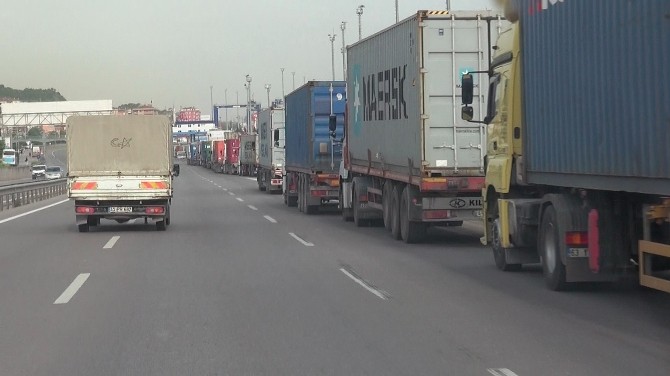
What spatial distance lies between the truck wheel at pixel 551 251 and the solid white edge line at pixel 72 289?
6013 mm

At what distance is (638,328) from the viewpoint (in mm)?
9766

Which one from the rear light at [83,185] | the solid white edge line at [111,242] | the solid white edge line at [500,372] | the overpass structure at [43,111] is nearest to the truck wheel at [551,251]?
the solid white edge line at [500,372]

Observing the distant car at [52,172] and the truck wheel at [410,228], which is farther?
the distant car at [52,172]

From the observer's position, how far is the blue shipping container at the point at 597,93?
9.27 metres

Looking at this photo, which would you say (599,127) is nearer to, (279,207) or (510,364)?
(510,364)

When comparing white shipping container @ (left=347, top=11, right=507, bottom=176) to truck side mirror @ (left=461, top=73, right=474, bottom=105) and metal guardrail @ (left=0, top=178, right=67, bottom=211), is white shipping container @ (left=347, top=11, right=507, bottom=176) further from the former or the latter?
metal guardrail @ (left=0, top=178, right=67, bottom=211)

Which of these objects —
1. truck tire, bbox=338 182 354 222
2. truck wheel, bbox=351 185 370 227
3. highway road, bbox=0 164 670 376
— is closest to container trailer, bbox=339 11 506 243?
highway road, bbox=0 164 670 376

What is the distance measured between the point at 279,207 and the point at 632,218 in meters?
23.8

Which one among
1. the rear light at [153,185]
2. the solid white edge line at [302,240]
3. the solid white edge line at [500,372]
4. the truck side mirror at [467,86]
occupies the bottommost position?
the solid white edge line at [302,240]

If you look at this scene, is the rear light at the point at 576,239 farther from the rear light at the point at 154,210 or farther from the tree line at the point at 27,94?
the tree line at the point at 27,94

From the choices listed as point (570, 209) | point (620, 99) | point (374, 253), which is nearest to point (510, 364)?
point (620, 99)

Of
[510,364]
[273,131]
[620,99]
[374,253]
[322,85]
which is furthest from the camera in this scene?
[273,131]

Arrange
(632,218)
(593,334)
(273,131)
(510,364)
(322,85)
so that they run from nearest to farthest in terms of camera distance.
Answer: (510,364) < (593,334) < (632,218) < (322,85) < (273,131)

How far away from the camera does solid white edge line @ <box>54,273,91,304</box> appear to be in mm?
12212
